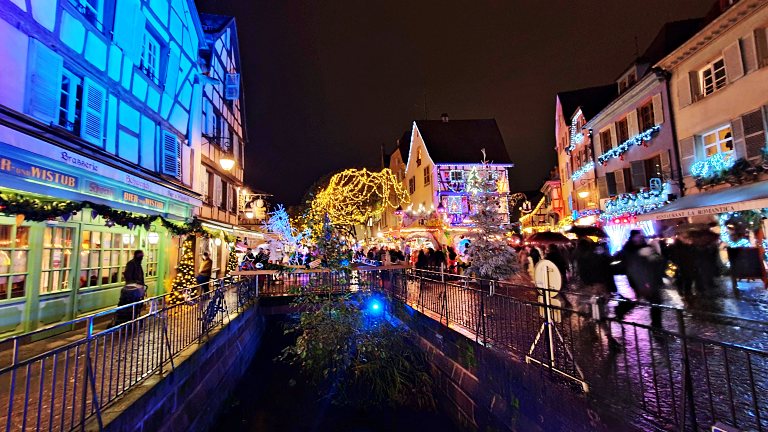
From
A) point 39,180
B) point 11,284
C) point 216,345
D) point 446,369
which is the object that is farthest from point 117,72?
point 446,369

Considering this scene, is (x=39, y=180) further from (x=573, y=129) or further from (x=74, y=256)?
(x=573, y=129)

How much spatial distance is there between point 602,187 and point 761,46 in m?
10.2

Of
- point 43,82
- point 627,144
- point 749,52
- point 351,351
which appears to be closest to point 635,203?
point 627,144

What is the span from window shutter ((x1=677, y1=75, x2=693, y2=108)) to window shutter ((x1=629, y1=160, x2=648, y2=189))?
3234 mm

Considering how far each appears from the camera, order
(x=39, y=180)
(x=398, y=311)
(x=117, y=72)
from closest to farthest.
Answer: (x=39, y=180) < (x=117, y=72) < (x=398, y=311)

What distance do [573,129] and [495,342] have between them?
83.8 ft

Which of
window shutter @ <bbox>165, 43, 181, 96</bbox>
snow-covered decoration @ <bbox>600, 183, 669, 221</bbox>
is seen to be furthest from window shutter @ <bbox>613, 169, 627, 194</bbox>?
window shutter @ <bbox>165, 43, 181, 96</bbox>

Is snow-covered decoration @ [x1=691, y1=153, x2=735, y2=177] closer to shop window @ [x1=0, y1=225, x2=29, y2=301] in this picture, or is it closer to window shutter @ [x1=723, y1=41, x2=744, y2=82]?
window shutter @ [x1=723, y1=41, x2=744, y2=82]

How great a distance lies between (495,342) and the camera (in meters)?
6.32

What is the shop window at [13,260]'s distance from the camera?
775 centimetres

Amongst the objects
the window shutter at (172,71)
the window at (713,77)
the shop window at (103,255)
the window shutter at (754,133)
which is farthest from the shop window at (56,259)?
the window at (713,77)

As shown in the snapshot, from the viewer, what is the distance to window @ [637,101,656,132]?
61.3 feet

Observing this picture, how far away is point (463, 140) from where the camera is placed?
110 ft

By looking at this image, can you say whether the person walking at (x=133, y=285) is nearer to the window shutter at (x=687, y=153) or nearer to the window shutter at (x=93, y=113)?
the window shutter at (x=93, y=113)
